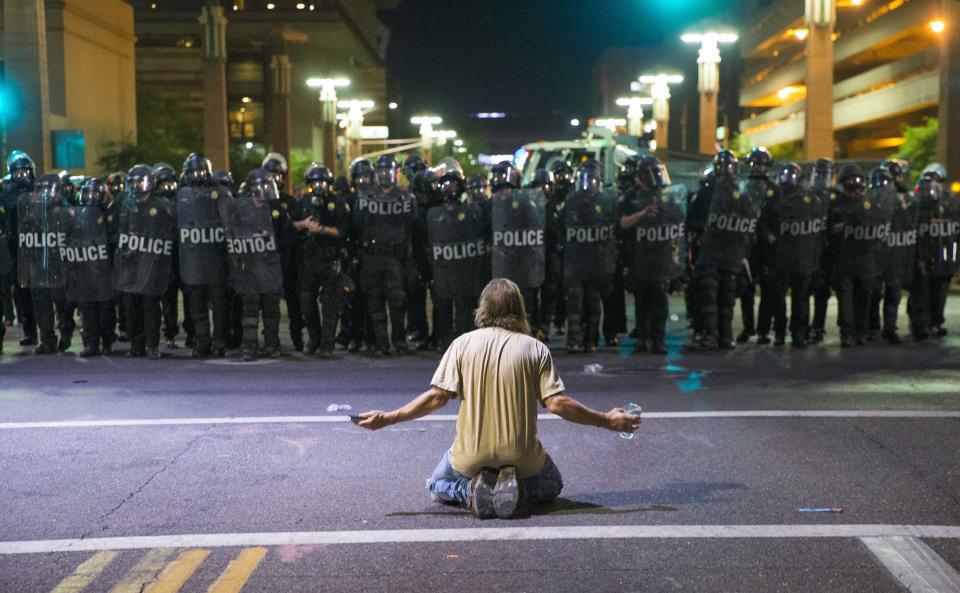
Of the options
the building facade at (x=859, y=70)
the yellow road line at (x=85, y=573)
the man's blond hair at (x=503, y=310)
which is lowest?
the yellow road line at (x=85, y=573)

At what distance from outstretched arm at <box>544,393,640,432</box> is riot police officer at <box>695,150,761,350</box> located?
7483 mm

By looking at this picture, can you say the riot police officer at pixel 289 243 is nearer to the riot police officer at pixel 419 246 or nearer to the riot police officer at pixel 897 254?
the riot police officer at pixel 419 246

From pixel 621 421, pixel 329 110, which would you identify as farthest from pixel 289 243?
pixel 329 110

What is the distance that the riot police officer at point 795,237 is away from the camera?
1384cm

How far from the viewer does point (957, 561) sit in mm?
5609

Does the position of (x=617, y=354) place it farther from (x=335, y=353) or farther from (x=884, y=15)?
(x=884, y=15)

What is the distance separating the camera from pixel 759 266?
14.4 meters

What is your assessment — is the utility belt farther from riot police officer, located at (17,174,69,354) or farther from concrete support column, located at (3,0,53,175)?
concrete support column, located at (3,0,53,175)

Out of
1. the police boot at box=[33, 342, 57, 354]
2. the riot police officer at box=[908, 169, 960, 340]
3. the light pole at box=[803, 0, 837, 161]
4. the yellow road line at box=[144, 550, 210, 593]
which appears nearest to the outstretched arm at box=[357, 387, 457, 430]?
the yellow road line at box=[144, 550, 210, 593]

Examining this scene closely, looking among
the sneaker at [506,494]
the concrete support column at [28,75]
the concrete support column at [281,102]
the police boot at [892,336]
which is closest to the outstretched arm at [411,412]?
the sneaker at [506,494]

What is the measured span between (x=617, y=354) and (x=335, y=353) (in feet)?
11.0

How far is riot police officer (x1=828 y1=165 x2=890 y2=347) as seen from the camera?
14.0 meters

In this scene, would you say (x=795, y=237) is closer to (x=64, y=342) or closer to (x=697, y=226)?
(x=697, y=226)

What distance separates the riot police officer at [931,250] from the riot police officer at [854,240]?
925mm
